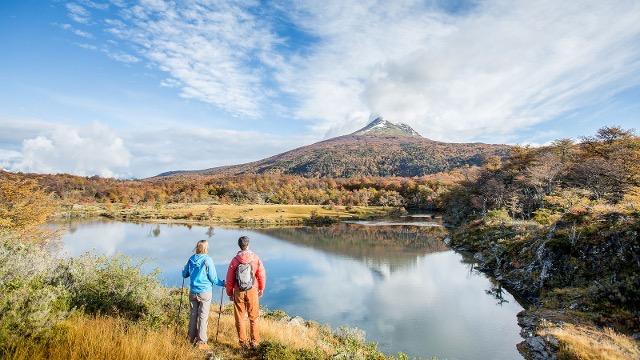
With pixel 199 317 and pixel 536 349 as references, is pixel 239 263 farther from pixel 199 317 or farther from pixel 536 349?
pixel 536 349

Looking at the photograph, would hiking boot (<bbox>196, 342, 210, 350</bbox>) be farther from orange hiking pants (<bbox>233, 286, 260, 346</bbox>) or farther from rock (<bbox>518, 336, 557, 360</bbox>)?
rock (<bbox>518, 336, 557, 360</bbox>)

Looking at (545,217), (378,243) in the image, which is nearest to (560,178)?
(545,217)

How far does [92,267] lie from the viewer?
10.5 metres

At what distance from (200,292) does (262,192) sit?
528ft

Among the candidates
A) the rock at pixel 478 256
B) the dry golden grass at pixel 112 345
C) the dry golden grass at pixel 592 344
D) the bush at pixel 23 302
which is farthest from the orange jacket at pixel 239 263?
the rock at pixel 478 256

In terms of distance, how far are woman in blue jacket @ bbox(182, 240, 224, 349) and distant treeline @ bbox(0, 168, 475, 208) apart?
129 metres

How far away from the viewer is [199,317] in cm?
859

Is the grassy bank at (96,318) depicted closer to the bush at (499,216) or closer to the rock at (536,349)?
the rock at (536,349)

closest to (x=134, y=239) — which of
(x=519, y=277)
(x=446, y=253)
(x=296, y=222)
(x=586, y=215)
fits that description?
(x=296, y=222)

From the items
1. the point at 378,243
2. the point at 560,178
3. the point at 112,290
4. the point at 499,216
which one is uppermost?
the point at 560,178

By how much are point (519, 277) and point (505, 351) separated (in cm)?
1270

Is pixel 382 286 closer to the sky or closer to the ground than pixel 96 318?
closer to the ground

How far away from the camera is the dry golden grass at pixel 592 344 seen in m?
13.4

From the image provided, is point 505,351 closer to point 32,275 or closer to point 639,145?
point 32,275
